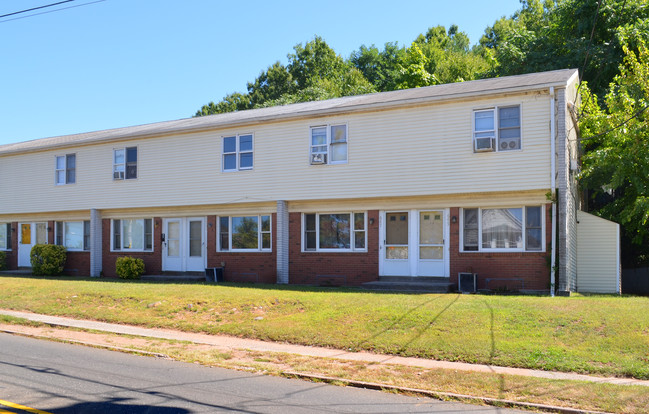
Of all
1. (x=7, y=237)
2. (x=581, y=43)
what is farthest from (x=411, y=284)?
(x=7, y=237)

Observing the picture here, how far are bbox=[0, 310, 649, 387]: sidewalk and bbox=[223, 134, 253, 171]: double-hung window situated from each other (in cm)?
842

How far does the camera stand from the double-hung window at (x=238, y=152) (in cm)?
2136

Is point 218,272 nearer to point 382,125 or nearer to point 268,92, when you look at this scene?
point 382,125

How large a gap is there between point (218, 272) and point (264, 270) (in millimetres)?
1686

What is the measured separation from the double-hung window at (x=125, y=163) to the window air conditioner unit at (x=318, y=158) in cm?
790

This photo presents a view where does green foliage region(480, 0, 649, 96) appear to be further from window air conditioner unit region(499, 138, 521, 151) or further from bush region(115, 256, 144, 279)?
bush region(115, 256, 144, 279)

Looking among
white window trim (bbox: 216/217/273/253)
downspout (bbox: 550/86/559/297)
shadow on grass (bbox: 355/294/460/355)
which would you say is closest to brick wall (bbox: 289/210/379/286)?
white window trim (bbox: 216/217/273/253)

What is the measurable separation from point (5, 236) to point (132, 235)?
828cm

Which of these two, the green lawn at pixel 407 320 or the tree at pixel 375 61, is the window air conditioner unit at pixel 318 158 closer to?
the green lawn at pixel 407 320

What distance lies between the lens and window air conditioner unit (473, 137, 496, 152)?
17.2 m

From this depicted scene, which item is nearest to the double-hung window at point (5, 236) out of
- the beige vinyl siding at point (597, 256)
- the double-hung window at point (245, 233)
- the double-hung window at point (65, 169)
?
the double-hung window at point (65, 169)

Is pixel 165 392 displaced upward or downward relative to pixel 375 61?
downward

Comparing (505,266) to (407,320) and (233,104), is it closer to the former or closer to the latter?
(407,320)

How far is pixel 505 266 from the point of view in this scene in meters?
17.6
